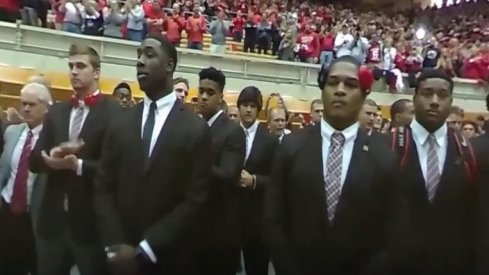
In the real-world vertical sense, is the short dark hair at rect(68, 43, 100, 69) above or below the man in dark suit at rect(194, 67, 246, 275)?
above

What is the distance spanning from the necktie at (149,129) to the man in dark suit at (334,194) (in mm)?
627

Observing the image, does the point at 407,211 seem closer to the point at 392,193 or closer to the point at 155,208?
the point at 392,193

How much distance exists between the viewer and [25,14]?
493 inches

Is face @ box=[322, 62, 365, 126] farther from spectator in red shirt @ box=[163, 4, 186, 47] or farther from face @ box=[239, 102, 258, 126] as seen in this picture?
spectator in red shirt @ box=[163, 4, 186, 47]

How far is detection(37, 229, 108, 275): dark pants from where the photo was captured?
4.06 meters

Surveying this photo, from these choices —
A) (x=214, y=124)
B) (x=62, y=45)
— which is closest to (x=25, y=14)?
(x=62, y=45)

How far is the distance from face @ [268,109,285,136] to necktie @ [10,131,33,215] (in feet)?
6.82

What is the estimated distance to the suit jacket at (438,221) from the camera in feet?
12.5

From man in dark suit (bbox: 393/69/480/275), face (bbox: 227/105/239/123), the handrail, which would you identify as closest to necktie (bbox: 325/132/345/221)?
man in dark suit (bbox: 393/69/480/275)

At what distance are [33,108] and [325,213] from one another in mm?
2254

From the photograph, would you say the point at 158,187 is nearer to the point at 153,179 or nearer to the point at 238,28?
the point at 153,179

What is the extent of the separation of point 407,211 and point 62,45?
31.9 ft

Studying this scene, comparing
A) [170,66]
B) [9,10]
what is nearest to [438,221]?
[170,66]

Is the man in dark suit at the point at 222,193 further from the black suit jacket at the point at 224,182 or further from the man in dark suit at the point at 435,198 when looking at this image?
the man in dark suit at the point at 435,198
